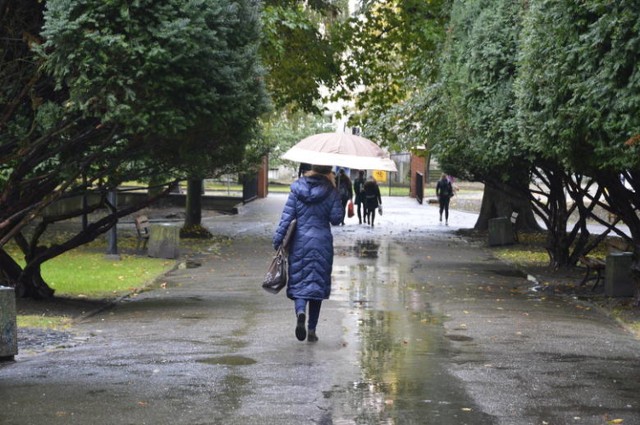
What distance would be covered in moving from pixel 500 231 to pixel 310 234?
59.8 ft

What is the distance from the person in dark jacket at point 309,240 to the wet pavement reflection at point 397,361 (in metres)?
0.75

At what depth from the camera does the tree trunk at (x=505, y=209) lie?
3462 cm

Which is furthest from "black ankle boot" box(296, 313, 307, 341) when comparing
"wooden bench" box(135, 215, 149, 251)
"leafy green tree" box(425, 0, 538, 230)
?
"wooden bench" box(135, 215, 149, 251)

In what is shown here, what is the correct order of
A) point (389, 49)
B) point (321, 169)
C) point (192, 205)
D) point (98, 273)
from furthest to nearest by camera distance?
point (192, 205), point (389, 49), point (98, 273), point (321, 169)

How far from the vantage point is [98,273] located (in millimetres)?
20234

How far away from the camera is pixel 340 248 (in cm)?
2727

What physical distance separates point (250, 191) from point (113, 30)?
3993 centimetres

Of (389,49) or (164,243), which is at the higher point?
(389,49)

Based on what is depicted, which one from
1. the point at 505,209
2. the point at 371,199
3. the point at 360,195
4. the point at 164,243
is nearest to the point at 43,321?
the point at 164,243

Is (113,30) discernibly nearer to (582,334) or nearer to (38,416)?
(38,416)

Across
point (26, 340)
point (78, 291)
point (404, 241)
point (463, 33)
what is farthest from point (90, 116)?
point (404, 241)

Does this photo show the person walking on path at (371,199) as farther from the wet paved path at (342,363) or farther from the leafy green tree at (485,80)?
the wet paved path at (342,363)

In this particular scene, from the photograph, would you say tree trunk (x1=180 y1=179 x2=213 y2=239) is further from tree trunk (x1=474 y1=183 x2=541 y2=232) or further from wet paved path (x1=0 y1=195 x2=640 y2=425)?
wet paved path (x1=0 y1=195 x2=640 y2=425)

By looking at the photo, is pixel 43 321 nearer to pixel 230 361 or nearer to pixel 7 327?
pixel 7 327
